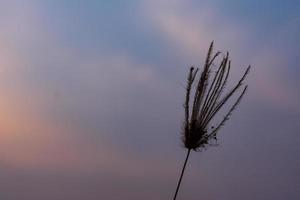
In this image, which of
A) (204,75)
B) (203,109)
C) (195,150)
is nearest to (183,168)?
(195,150)

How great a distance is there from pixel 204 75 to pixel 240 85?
0.56m

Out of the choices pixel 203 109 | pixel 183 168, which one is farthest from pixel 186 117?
pixel 183 168

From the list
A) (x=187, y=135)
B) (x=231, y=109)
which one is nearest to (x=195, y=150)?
(x=187, y=135)

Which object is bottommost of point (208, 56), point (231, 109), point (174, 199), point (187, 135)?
point (174, 199)

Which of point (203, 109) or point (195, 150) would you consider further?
point (195, 150)

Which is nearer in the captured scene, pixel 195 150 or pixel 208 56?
pixel 208 56

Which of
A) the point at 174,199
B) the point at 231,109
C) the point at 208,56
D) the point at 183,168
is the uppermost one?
the point at 208,56

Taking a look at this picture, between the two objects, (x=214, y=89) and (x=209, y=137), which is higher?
(x=214, y=89)

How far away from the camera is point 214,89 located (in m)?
6.92

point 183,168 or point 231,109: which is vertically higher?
point 231,109

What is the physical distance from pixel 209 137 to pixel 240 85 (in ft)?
3.11

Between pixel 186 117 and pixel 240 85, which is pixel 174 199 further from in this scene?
pixel 240 85

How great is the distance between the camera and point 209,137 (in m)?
7.27

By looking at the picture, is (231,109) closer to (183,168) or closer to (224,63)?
(224,63)
